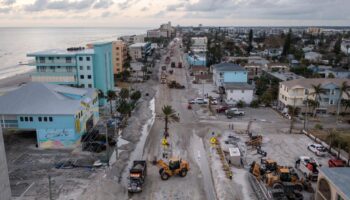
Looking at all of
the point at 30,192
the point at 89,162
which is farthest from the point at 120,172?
the point at 30,192

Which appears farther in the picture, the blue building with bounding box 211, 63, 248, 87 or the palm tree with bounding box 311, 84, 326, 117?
the blue building with bounding box 211, 63, 248, 87

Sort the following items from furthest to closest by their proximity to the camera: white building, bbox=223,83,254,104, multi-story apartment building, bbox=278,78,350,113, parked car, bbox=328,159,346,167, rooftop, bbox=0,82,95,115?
1. white building, bbox=223,83,254,104
2. multi-story apartment building, bbox=278,78,350,113
3. rooftop, bbox=0,82,95,115
4. parked car, bbox=328,159,346,167

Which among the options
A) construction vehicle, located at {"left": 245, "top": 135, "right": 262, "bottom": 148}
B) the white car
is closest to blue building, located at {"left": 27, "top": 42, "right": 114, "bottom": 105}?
construction vehicle, located at {"left": 245, "top": 135, "right": 262, "bottom": 148}

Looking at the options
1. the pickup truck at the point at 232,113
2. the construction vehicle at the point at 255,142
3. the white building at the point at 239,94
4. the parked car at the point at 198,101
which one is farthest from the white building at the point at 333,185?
the parked car at the point at 198,101

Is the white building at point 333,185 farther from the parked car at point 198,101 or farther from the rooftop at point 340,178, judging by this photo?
the parked car at point 198,101

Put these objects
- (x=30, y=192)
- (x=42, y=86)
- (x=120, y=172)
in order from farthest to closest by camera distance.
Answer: (x=42, y=86)
(x=120, y=172)
(x=30, y=192)

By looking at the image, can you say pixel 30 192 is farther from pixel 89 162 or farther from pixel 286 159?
pixel 286 159

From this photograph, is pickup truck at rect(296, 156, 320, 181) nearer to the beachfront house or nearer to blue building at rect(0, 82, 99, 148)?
blue building at rect(0, 82, 99, 148)
